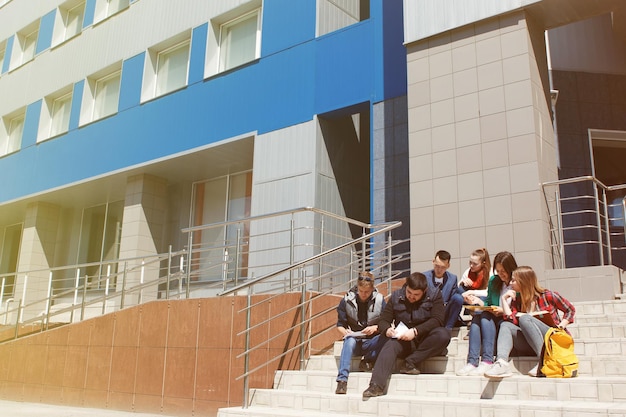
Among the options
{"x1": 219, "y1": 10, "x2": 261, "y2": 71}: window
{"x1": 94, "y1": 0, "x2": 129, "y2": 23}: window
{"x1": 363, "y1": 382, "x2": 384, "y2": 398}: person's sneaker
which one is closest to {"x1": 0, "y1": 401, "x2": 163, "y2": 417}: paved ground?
{"x1": 363, "y1": 382, "x2": 384, "y2": 398}: person's sneaker

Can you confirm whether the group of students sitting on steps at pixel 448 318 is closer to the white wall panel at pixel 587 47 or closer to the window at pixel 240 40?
the white wall panel at pixel 587 47

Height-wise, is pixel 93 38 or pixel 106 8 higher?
pixel 106 8

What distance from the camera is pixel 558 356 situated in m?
5.93

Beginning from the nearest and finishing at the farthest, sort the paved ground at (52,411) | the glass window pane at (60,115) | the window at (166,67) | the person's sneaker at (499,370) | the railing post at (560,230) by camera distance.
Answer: the person's sneaker at (499,370), the railing post at (560,230), the paved ground at (52,411), the window at (166,67), the glass window pane at (60,115)

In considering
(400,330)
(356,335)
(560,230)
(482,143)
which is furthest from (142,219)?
(400,330)

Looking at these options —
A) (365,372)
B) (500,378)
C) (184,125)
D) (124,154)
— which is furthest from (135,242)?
(500,378)

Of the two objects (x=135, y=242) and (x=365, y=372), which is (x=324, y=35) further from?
(x=365, y=372)

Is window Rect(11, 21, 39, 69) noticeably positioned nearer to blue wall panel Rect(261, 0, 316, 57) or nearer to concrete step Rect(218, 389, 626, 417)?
blue wall panel Rect(261, 0, 316, 57)

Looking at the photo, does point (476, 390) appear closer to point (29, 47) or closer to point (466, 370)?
point (466, 370)

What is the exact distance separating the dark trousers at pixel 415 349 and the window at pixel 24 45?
20.1 metres

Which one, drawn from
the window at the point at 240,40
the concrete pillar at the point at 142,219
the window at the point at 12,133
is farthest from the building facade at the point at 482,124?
the window at the point at 12,133

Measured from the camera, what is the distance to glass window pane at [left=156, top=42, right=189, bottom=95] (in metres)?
16.8

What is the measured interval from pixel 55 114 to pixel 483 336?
1781 centimetres

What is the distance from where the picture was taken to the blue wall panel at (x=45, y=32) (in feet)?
69.5
